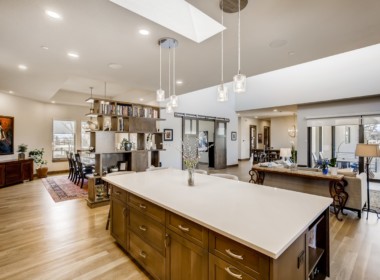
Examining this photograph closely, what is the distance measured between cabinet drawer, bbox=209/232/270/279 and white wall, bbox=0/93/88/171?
7.88 meters

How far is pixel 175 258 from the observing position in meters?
1.71

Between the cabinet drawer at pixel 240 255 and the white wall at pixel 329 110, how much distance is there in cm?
706

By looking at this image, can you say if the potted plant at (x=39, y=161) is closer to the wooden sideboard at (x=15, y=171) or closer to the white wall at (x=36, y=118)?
the wooden sideboard at (x=15, y=171)

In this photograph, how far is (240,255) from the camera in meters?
1.23

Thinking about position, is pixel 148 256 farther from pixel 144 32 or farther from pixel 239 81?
pixel 144 32

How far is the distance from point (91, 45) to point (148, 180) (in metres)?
2.19

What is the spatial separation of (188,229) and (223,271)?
378 mm

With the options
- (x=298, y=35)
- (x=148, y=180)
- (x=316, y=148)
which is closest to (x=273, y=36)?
(x=298, y=35)

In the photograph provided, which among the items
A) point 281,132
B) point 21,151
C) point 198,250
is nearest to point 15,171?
point 21,151

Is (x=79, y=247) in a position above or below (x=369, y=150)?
below

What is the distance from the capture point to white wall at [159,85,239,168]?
730 centimetres

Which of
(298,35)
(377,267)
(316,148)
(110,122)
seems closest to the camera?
(377,267)

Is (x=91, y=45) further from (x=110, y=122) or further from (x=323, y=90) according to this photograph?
(x=323, y=90)

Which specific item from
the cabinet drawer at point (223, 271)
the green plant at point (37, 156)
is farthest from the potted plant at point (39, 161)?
the cabinet drawer at point (223, 271)
